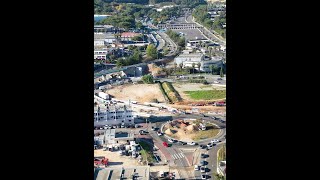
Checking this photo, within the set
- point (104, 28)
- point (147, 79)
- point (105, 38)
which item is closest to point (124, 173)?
point (147, 79)

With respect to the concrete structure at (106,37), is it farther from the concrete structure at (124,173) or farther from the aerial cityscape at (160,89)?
the concrete structure at (124,173)

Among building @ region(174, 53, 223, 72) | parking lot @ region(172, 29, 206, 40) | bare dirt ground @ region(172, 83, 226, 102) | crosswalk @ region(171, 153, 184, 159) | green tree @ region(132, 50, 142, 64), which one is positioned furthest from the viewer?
parking lot @ region(172, 29, 206, 40)

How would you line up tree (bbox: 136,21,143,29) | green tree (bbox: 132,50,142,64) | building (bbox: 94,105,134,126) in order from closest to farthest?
building (bbox: 94,105,134,126) < green tree (bbox: 132,50,142,64) < tree (bbox: 136,21,143,29)

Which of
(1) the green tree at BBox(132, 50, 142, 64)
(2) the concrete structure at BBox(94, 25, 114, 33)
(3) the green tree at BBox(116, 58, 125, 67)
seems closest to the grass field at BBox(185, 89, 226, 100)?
(1) the green tree at BBox(132, 50, 142, 64)

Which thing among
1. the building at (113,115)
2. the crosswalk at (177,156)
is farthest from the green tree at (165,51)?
the crosswalk at (177,156)

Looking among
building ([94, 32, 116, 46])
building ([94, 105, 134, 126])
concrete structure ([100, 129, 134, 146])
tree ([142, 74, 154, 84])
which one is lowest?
concrete structure ([100, 129, 134, 146])

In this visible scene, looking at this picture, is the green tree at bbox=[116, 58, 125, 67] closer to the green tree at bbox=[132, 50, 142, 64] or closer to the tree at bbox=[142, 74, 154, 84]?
the green tree at bbox=[132, 50, 142, 64]

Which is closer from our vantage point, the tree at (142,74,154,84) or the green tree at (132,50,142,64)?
the tree at (142,74,154,84)
